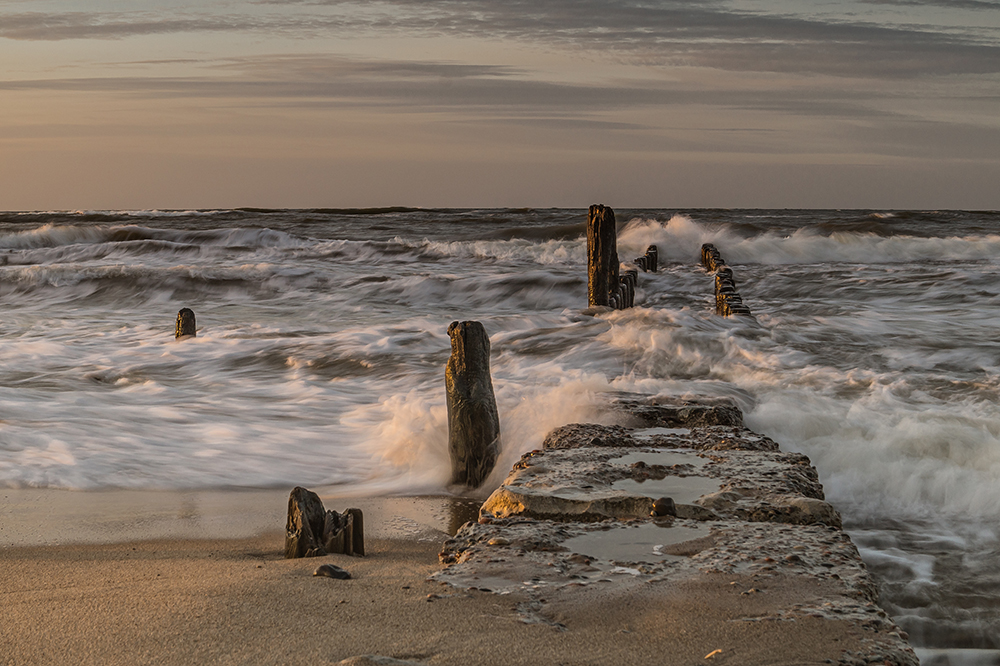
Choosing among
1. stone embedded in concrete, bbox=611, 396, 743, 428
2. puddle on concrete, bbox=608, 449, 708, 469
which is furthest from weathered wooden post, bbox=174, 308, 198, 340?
puddle on concrete, bbox=608, 449, 708, 469

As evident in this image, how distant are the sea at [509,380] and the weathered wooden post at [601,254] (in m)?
0.62

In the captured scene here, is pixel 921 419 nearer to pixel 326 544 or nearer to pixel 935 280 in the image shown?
pixel 326 544

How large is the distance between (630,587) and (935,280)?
51.5 feet

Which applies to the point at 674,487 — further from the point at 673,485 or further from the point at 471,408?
the point at 471,408

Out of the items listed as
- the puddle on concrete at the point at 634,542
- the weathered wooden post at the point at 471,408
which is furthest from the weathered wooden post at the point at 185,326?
the puddle on concrete at the point at 634,542

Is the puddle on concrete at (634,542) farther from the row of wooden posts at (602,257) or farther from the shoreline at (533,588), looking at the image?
the row of wooden posts at (602,257)

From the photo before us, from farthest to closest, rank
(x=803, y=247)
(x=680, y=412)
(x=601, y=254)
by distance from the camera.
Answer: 1. (x=803, y=247)
2. (x=601, y=254)
3. (x=680, y=412)

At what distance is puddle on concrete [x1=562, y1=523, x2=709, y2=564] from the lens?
9.67 ft

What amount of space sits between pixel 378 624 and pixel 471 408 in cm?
269

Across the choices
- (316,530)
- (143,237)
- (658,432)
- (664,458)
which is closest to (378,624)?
(316,530)

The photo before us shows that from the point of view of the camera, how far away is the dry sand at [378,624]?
229 cm

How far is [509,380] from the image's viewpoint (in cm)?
834

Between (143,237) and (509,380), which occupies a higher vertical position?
(143,237)

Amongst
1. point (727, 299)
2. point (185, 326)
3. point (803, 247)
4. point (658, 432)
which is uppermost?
point (803, 247)
